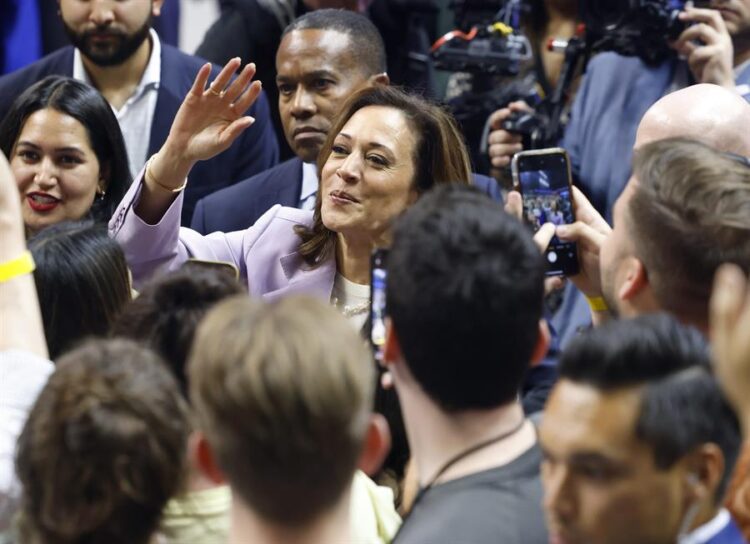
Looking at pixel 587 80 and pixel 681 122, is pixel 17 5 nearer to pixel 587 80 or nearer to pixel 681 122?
pixel 587 80

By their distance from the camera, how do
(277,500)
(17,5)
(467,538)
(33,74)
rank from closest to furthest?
(277,500)
(467,538)
(33,74)
(17,5)

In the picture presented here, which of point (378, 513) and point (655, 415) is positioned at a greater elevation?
point (655, 415)

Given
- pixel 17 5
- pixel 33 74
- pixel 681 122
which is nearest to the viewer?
pixel 681 122

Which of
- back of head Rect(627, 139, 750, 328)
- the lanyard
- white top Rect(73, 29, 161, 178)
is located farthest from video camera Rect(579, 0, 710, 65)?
the lanyard

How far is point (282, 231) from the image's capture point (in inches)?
137

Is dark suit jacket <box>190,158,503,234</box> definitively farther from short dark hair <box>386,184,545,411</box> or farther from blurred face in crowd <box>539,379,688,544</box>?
blurred face in crowd <box>539,379,688,544</box>

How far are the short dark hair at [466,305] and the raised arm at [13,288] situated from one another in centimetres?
57

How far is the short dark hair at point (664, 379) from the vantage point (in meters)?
1.67

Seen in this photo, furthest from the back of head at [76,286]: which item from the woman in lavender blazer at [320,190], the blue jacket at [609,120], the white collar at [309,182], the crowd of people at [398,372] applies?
the blue jacket at [609,120]

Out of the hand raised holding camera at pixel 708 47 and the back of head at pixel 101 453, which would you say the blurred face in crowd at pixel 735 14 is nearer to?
the hand raised holding camera at pixel 708 47

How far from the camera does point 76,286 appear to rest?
258 cm

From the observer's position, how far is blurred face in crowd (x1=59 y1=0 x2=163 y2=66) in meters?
4.63

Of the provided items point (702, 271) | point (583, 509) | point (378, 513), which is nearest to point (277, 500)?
point (583, 509)

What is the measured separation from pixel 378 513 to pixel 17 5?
3978mm
